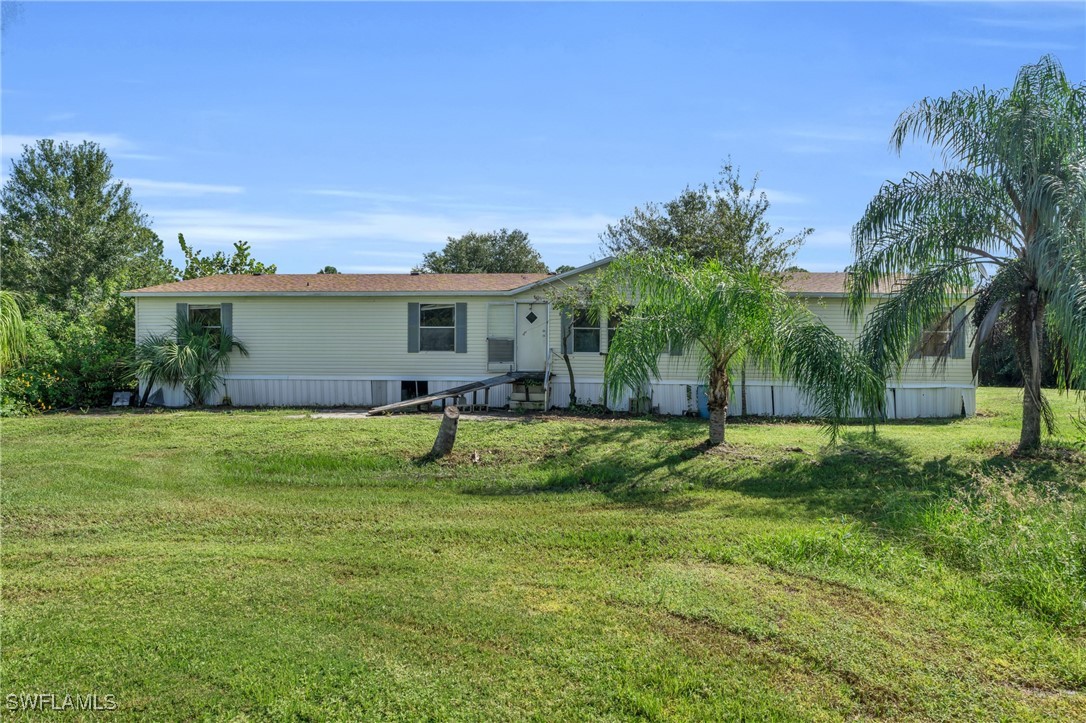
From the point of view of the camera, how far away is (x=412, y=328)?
17141mm

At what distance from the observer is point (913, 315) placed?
10.9 m

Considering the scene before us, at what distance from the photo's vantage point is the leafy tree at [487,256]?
133ft

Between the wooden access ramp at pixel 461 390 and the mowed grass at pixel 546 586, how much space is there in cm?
380

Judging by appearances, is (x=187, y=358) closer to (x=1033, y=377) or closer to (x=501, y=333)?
(x=501, y=333)

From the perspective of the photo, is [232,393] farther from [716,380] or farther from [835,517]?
[835,517]

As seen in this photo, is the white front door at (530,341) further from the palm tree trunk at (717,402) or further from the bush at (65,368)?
Answer: the bush at (65,368)

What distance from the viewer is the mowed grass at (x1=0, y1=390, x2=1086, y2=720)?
3.96 meters

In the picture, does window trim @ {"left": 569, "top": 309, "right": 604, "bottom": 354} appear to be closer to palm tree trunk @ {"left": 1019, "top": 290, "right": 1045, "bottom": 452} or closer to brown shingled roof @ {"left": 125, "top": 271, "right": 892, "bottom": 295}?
brown shingled roof @ {"left": 125, "top": 271, "right": 892, "bottom": 295}

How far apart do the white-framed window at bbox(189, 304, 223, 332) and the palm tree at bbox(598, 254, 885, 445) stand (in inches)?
435

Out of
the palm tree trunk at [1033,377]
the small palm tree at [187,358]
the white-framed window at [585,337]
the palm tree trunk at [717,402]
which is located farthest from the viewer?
the white-framed window at [585,337]

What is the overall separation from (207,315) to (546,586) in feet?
48.0

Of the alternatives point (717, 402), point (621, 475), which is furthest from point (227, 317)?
point (717, 402)

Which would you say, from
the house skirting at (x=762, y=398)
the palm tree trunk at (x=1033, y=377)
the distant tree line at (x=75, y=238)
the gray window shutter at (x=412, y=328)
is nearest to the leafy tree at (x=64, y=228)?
the distant tree line at (x=75, y=238)

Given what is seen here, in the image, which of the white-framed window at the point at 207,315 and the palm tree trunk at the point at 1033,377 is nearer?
the palm tree trunk at the point at 1033,377
